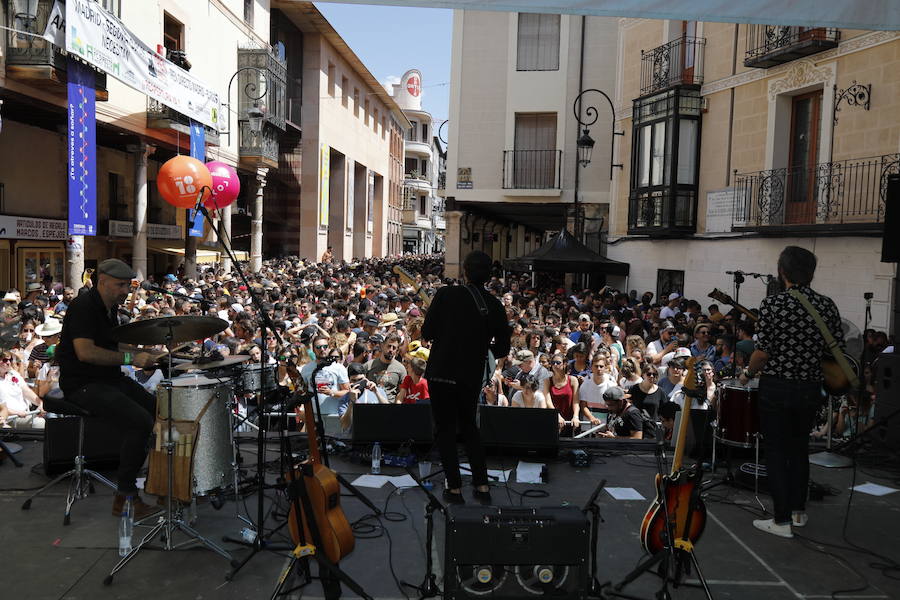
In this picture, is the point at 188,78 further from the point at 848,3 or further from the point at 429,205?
the point at 429,205

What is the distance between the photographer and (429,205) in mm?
71000

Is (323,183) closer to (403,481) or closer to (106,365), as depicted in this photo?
(403,481)

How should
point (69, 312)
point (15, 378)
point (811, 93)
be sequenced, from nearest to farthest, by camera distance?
point (69, 312) < point (15, 378) < point (811, 93)

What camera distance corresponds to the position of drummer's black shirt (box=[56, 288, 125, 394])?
4488mm

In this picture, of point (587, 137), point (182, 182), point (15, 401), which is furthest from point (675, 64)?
point (15, 401)

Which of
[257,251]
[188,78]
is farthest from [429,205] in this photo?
[188,78]

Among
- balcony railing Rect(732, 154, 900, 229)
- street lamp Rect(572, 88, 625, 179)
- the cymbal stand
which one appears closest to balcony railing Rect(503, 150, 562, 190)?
street lamp Rect(572, 88, 625, 179)

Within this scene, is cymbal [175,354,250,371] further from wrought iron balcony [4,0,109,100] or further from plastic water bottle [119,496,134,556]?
wrought iron balcony [4,0,109,100]

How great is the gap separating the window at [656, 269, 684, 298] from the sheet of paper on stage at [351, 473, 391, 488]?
550 inches

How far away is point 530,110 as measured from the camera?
24547 mm

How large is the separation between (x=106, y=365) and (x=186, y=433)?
0.69 meters

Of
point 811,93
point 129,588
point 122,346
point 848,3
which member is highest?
point 811,93

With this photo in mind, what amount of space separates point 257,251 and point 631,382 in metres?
22.4

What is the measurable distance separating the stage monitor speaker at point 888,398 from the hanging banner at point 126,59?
12091 mm
